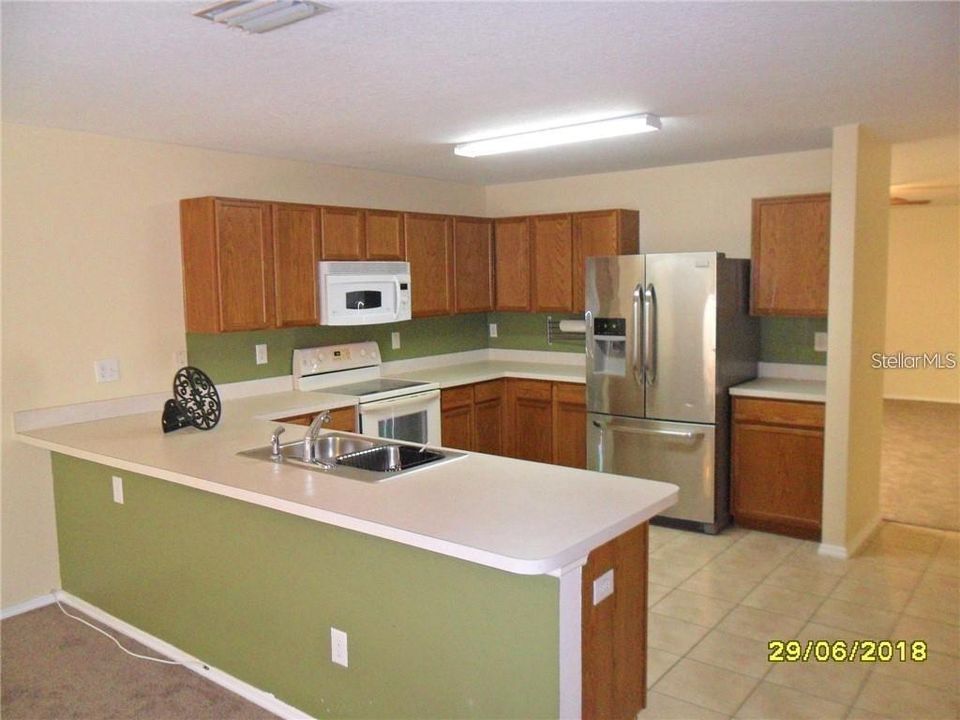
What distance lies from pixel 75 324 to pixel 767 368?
412cm

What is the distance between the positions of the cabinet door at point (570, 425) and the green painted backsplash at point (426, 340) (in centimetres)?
66

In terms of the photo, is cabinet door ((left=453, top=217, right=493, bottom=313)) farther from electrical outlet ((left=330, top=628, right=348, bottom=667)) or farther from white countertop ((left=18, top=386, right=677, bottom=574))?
electrical outlet ((left=330, top=628, right=348, bottom=667))

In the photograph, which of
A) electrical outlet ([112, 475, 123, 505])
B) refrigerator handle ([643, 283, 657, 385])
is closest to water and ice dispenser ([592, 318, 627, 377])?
refrigerator handle ([643, 283, 657, 385])

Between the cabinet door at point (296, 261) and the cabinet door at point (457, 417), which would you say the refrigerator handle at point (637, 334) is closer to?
the cabinet door at point (457, 417)

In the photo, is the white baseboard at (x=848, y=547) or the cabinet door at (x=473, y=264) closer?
the white baseboard at (x=848, y=547)

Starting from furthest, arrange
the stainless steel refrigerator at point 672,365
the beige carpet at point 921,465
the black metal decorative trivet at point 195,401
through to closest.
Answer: the beige carpet at point 921,465
the stainless steel refrigerator at point 672,365
the black metal decorative trivet at point 195,401

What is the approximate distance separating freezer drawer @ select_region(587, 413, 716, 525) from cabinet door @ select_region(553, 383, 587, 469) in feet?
0.74

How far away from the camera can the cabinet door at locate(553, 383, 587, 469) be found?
536 cm

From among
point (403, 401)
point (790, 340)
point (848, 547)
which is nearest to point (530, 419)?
point (403, 401)

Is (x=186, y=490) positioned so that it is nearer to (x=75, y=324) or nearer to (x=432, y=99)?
(x=75, y=324)

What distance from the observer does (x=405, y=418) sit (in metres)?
4.74

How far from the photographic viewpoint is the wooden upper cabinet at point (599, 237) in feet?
17.7

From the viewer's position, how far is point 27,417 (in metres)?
3.63

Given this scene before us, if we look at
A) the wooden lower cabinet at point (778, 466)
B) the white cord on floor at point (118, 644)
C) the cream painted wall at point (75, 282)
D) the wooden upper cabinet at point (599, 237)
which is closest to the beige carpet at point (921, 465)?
the wooden lower cabinet at point (778, 466)
